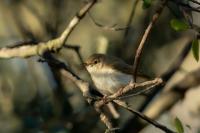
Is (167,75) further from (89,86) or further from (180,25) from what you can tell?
(180,25)

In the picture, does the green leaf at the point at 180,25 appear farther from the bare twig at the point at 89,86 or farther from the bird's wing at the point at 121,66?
the bird's wing at the point at 121,66

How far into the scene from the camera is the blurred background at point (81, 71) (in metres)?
4.13

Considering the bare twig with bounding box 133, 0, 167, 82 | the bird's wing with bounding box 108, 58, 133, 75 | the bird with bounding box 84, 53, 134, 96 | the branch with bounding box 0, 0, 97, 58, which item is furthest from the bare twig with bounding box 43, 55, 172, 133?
the bird's wing with bounding box 108, 58, 133, 75

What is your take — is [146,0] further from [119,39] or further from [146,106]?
[119,39]

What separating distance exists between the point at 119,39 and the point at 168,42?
0.38 meters

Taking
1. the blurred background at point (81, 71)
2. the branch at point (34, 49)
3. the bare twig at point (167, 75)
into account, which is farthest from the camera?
the blurred background at point (81, 71)

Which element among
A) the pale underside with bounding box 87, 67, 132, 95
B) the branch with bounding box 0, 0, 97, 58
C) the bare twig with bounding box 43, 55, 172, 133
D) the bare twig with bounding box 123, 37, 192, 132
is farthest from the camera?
the bare twig with bounding box 123, 37, 192, 132

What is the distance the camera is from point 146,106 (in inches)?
164

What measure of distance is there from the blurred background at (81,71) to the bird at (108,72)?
286mm

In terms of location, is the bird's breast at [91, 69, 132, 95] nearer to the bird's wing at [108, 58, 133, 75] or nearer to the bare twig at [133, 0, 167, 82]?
the bird's wing at [108, 58, 133, 75]

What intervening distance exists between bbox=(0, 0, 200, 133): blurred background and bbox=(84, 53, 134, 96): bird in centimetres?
29

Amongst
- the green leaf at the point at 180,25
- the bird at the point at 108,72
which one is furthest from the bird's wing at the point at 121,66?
the green leaf at the point at 180,25

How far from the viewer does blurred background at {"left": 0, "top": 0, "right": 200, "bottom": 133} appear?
413 centimetres

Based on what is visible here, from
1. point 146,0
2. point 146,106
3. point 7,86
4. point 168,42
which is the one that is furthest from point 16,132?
point 146,0
